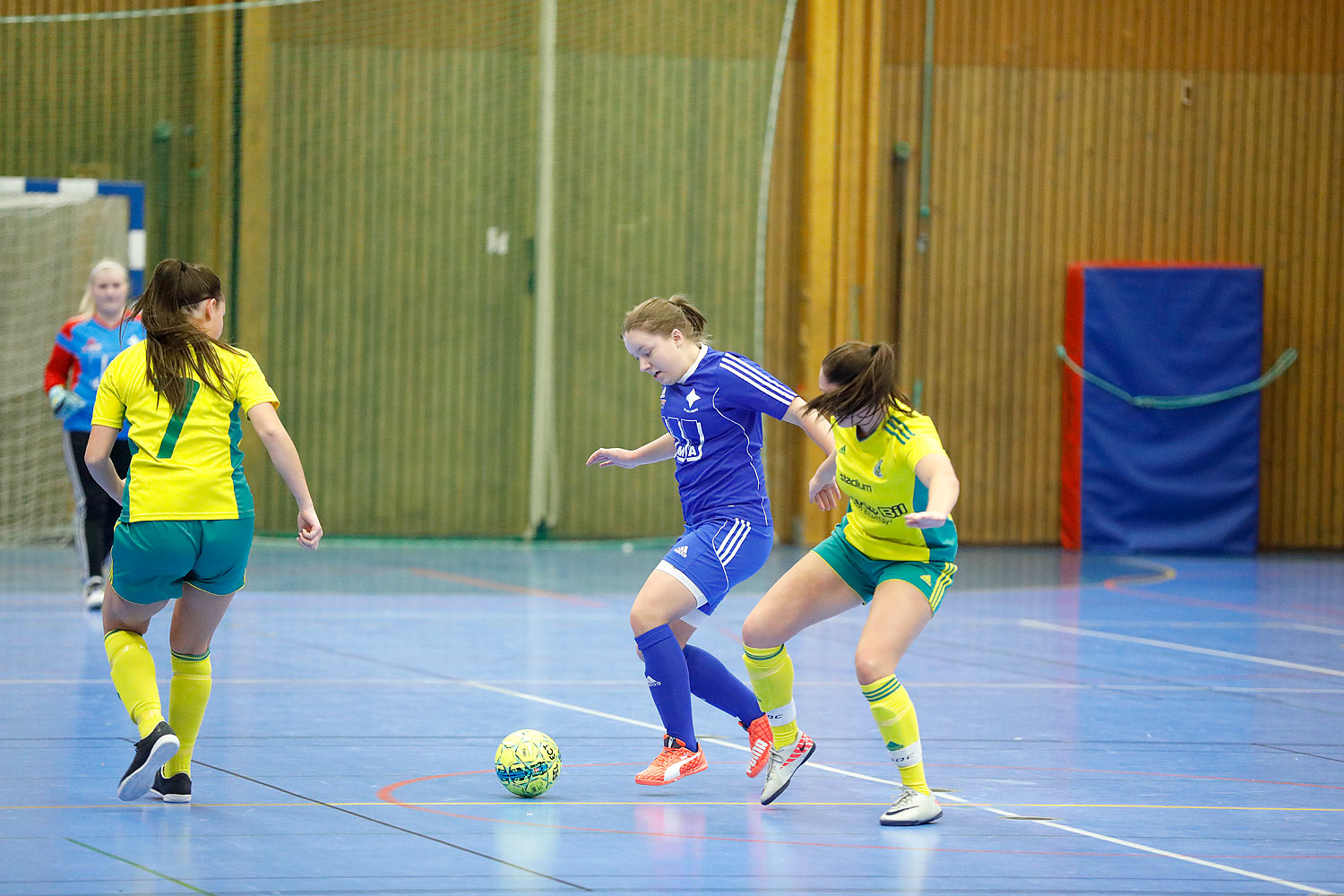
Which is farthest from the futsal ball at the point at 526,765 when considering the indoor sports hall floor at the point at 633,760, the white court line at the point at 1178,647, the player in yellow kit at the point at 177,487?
the white court line at the point at 1178,647

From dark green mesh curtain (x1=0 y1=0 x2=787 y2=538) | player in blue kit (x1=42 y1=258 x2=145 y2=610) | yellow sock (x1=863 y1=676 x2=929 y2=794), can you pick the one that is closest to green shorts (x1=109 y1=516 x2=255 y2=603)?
yellow sock (x1=863 y1=676 x2=929 y2=794)

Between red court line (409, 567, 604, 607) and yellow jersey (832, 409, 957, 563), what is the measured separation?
560cm

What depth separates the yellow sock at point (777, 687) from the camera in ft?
16.3

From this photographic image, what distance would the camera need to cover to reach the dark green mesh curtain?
560 inches

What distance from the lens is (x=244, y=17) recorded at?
46.7ft

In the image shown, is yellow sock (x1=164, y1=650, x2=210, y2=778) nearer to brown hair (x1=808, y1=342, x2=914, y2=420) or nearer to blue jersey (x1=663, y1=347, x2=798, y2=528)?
blue jersey (x1=663, y1=347, x2=798, y2=528)

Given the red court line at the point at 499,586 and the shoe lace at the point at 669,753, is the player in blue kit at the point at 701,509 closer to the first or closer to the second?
the shoe lace at the point at 669,753

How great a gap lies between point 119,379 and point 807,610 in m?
2.15

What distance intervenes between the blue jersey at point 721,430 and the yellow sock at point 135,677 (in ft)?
5.57

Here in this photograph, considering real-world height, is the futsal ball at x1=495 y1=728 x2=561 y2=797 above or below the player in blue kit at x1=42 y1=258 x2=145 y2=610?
below

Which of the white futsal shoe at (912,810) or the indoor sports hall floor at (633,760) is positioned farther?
the white futsal shoe at (912,810)

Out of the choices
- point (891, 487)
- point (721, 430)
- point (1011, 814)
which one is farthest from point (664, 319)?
point (1011, 814)

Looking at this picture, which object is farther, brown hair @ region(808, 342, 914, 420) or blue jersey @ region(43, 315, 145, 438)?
blue jersey @ region(43, 315, 145, 438)

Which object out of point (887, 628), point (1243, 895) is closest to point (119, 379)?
point (887, 628)
